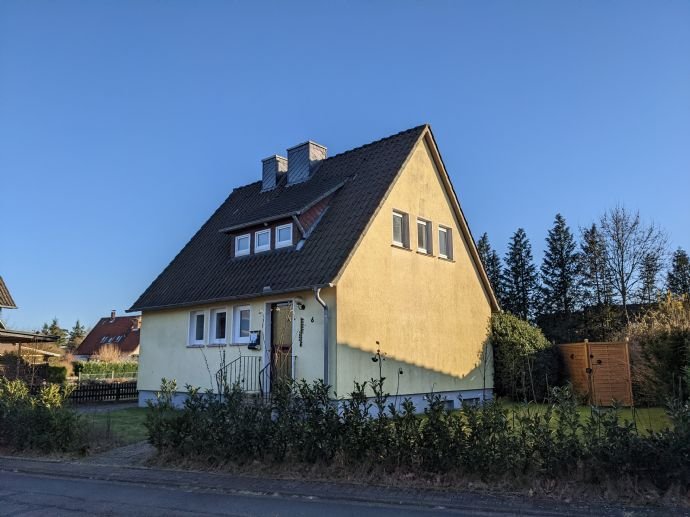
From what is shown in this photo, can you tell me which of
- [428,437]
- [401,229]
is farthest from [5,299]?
[428,437]

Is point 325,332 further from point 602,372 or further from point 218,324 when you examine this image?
point 602,372

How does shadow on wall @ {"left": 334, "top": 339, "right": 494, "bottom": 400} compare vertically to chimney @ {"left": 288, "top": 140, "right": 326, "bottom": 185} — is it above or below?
below

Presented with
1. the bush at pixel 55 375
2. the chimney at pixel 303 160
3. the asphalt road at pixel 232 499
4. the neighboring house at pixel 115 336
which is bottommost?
the asphalt road at pixel 232 499

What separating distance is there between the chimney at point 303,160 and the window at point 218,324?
19.0ft

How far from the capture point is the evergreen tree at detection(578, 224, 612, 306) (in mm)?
44219

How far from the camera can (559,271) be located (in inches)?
1956

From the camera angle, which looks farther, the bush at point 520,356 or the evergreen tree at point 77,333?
the evergreen tree at point 77,333

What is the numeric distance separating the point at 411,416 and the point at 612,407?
2813 mm

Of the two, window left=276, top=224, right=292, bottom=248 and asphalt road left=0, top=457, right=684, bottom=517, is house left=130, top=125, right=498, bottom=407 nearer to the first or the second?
window left=276, top=224, right=292, bottom=248

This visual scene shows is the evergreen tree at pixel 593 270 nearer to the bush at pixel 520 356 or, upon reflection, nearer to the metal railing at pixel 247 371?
the bush at pixel 520 356

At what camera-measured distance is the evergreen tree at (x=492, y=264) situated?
51.6 m

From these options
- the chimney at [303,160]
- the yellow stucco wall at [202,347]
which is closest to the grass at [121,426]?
the yellow stucco wall at [202,347]

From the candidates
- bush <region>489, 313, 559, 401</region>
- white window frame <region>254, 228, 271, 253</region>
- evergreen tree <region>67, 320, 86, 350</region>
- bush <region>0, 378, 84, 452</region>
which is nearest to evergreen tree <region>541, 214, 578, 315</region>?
bush <region>489, 313, 559, 401</region>

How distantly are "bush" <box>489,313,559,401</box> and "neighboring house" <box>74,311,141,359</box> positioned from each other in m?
50.3
